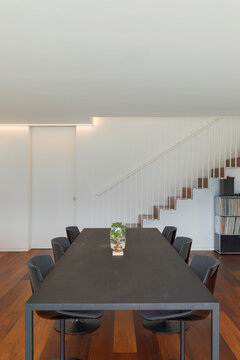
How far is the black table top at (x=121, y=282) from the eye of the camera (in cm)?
179

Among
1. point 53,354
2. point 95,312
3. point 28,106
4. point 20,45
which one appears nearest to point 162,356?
point 95,312

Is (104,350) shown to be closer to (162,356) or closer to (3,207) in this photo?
(162,356)

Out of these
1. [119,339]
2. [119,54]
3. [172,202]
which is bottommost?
[119,339]

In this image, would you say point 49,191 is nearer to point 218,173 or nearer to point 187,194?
point 187,194

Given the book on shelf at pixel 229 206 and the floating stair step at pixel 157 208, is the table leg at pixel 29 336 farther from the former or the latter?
the book on shelf at pixel 229 206

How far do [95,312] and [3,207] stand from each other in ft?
16.0

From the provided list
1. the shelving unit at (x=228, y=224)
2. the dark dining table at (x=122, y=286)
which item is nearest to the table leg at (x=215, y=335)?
the dark dining table at (x=122, y=286)

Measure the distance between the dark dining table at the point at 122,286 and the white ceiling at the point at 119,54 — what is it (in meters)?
1.90

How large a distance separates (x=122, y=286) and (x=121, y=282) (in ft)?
0.26

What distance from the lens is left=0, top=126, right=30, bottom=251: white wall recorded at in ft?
21.3

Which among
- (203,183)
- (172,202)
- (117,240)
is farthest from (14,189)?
(117,240)

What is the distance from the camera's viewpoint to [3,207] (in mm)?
6523

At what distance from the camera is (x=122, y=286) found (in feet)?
6.71

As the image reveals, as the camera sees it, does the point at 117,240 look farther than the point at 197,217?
No
